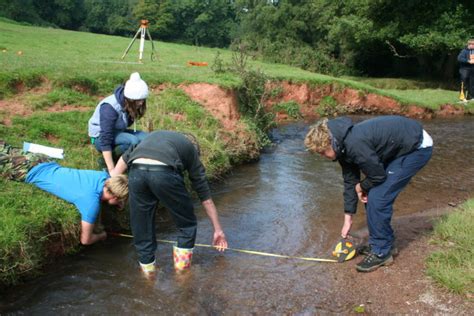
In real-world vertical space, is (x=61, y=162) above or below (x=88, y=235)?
above

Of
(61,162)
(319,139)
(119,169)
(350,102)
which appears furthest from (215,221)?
(350,102)

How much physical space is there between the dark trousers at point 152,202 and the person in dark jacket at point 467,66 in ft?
47.4

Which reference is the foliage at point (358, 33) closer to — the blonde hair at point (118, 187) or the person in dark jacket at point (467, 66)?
the person in dark jacket at point (467, 66)

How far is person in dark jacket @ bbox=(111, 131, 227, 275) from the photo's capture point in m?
4.14

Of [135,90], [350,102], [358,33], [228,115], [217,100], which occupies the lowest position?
[350,102]

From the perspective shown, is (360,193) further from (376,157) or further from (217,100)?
(217,100)

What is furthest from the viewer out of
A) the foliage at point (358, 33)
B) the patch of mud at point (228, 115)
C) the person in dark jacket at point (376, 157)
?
the foliage at point (358, 33)

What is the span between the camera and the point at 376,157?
4.59m

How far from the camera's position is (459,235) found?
5.20 m

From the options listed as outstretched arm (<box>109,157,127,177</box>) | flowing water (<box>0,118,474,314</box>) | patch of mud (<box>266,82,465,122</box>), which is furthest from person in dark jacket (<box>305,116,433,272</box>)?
patch of mud (<box>266,82,465,122</box>)

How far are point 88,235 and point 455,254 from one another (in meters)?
3.86

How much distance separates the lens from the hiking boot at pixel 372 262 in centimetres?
495

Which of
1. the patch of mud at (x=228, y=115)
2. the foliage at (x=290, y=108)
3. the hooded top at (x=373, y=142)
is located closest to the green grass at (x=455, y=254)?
the hooded top at (x=373, y=142)

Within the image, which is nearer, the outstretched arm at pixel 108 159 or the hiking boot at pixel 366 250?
the hiking boot at pixel 366 250
